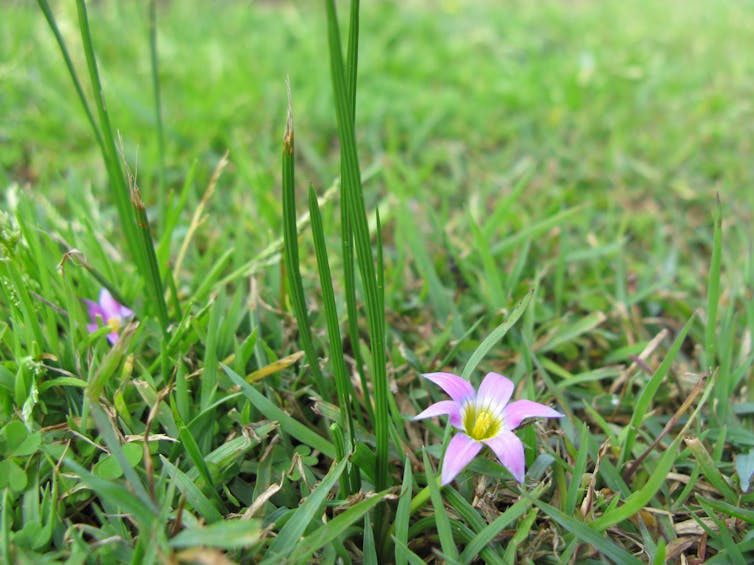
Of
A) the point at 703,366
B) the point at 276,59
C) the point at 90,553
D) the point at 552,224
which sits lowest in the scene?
the point at 703,366

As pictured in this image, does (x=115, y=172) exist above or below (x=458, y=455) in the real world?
above

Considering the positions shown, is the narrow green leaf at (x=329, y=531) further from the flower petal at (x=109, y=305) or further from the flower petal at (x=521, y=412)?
the flower petal at (x=109, y=305)

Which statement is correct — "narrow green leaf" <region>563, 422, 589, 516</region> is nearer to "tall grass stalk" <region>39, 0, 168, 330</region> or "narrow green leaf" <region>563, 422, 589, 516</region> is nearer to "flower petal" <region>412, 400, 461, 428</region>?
"flower petal" <region>412, 400, 461, 428</region>

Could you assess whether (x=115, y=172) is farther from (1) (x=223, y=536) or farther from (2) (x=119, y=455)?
(1) (x=223, y=536)

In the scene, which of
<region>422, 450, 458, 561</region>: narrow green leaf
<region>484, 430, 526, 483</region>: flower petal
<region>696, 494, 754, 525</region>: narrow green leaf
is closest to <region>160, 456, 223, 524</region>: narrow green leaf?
<region>422, 450, 458, 561</region>: narrow green leaf

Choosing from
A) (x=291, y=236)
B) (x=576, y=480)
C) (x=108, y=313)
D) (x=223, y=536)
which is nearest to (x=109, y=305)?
(x=108, y=313)

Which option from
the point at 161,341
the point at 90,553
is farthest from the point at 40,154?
the point at 90,553

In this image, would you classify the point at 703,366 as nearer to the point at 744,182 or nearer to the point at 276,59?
the point at 744,182
